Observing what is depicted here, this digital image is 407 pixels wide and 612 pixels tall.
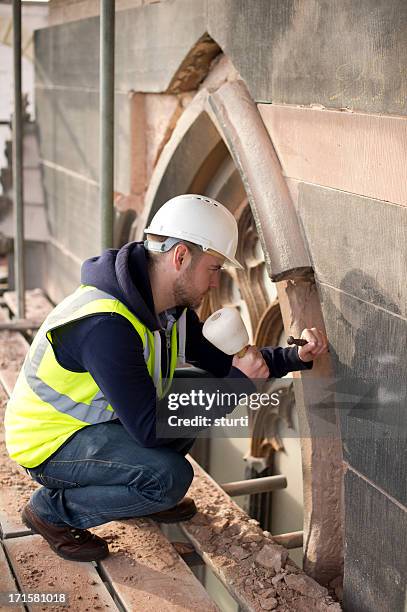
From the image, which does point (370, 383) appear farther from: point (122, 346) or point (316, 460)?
point (122, 346)

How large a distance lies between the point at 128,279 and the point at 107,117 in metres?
1.53

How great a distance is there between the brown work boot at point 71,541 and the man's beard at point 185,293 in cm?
103

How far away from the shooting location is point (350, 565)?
317 centimetres

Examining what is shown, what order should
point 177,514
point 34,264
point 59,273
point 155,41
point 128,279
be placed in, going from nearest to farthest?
point 128,279
point 177,514
point 155,41
point 59,273
point 34,264

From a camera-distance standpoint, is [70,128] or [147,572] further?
[70,128]

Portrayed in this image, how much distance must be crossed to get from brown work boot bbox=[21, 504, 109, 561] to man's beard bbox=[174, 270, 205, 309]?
1.03 metres

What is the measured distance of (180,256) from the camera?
3.23 m

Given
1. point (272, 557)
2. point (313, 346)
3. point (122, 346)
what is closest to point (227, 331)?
point (313, 346)

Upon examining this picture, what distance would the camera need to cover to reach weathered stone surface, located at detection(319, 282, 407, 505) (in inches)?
109

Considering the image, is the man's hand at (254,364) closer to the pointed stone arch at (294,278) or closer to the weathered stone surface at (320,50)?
the pointed stone arch at (294,278)

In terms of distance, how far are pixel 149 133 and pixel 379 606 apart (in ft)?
11.1

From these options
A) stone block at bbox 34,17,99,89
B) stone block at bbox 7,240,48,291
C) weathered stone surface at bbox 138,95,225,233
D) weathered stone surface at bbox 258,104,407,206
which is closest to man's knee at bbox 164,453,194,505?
weathered stone surface at bbox 258,104,407,206

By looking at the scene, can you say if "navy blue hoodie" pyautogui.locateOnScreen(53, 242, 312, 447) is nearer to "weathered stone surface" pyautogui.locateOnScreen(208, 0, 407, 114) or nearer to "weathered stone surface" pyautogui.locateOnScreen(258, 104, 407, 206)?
"weathered stone surface" pyautogui.locateOnScreen(258, 104, 407, 206)

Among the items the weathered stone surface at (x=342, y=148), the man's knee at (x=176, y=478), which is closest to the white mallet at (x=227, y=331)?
the man's knee at (x=176, y=478)
